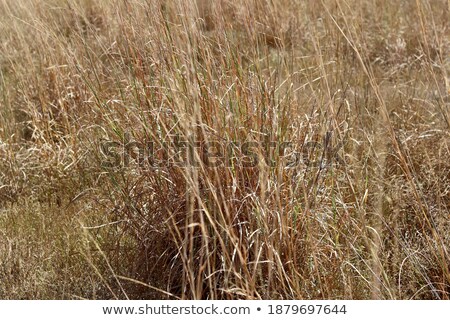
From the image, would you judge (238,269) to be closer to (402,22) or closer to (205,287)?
(205,287)

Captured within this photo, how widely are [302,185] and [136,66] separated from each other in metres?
0.72

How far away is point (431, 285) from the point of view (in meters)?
2.15

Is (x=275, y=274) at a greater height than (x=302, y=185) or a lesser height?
lesser

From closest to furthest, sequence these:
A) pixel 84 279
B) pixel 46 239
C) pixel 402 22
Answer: pixel 84 279, pixel 46 239, pixel 402 22

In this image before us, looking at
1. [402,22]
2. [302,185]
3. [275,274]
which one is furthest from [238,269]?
[402,22]

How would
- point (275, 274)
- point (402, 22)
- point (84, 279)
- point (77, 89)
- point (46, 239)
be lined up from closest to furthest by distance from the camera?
point (275, 274) < point (84, 279) < point (46, 239) < point (77, 89) < point (402, 22)

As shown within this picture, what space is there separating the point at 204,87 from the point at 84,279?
80 centimetres

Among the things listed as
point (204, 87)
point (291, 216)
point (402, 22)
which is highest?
point (204, 87)

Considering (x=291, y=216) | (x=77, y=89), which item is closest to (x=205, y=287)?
(x=291, y=216)

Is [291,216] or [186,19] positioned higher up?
[186,19]
